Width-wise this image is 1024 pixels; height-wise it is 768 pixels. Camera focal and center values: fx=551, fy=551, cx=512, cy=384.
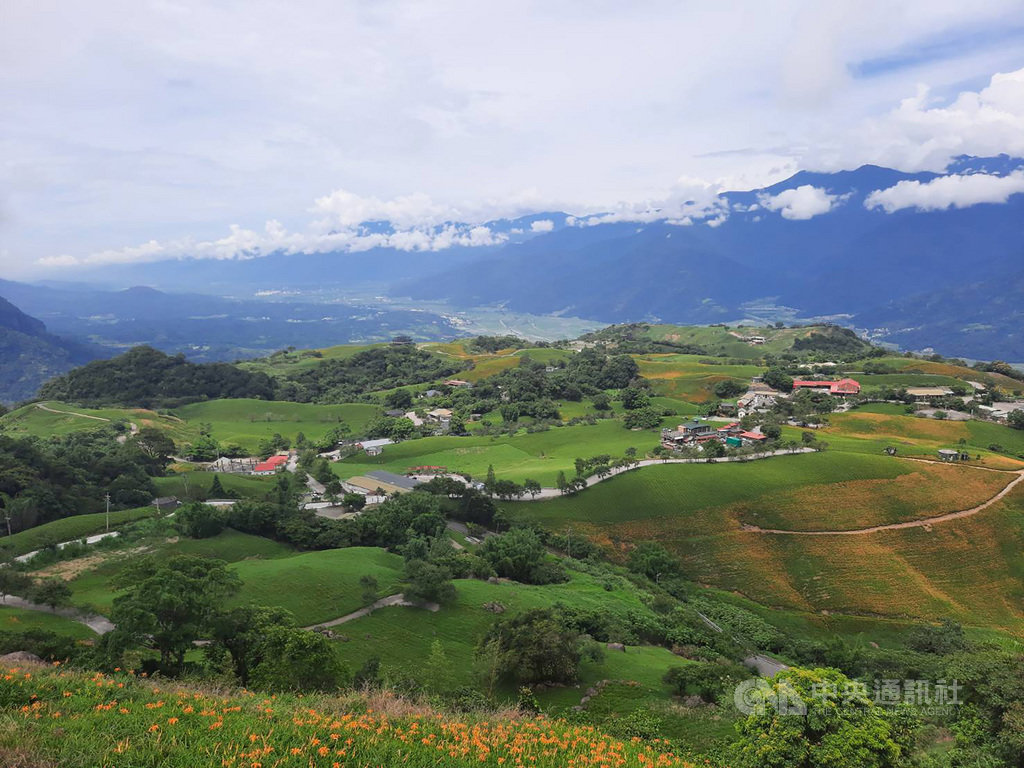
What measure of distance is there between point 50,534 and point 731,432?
2999 inches

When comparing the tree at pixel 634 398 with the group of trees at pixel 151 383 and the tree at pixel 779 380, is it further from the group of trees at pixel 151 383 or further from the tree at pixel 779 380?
the group of trees at pixel 151 383

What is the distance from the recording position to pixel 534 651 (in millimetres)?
26703

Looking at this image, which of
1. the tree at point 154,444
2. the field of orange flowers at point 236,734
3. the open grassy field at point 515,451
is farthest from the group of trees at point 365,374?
the field of orange flowers at point 236,734

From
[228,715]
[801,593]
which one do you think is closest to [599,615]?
[801,593]

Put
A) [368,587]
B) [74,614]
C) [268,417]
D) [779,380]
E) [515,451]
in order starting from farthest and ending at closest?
[268,417], [779,380], [515,451], [368,587], [74,614]

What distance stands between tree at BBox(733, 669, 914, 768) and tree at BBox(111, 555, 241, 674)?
19.6 m

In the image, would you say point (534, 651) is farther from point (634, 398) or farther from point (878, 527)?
point (634, 398)

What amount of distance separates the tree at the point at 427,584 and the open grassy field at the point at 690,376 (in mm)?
82781

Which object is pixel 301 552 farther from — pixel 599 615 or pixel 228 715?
pixel 228 715

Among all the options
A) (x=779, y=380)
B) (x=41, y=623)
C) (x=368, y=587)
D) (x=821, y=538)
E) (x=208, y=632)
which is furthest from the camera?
(x=779, y=380)

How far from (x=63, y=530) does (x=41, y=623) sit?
20.7 meters

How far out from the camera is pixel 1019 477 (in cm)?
5862

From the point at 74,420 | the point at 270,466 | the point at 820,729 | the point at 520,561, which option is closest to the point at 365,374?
the point at 74,420

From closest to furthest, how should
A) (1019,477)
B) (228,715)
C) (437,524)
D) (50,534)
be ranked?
(228,715), (50,534), (437,524), (1019,477)
